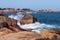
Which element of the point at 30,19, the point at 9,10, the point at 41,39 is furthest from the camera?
the point at 9,10

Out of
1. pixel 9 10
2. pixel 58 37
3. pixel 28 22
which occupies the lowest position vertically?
pixel 9 10

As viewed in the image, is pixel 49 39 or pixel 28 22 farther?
pixel 28 22

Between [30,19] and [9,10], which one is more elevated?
[30,19]

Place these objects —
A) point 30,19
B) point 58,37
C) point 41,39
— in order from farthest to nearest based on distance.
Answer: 1. point 30,19
2. point 58,37
3. point 41,39

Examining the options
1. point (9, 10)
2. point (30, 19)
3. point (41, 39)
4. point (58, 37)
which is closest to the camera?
point (41, 39)

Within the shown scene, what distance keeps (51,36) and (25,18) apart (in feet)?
87.4

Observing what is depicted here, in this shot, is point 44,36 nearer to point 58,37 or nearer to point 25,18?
point 58,37

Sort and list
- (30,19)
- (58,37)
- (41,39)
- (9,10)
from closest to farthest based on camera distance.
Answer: (41,39) < (58,37) < (30,19) < (9,10)

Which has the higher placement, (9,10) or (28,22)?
(28,22)

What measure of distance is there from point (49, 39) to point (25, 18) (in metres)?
26.9

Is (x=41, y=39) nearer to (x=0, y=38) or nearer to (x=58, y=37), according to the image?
(x=58, y=37)

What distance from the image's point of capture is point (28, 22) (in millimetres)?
35312

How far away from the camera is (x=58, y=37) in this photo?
9.15 meters

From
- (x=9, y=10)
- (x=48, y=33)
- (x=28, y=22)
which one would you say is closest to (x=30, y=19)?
(x=28, y=22)
